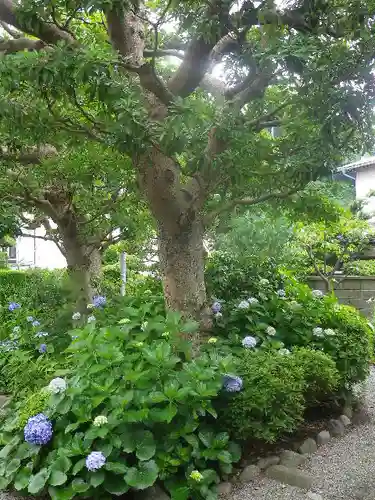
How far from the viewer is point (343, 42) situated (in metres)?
2.46

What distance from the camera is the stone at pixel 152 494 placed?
247 cm

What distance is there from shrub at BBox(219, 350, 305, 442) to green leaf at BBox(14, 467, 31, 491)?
107 centimetres

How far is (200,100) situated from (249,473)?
87.3 inches

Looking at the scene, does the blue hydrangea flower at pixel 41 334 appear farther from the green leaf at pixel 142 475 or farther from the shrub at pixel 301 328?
the green leaf at pixel 142 475

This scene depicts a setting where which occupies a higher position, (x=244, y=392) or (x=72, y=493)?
(x=244, y=392)

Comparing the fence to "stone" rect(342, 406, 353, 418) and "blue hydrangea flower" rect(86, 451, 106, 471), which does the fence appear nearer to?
"stone" rect(342, 406, 353, 418)

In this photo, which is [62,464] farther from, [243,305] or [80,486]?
[243,305]

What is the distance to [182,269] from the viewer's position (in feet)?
11.8

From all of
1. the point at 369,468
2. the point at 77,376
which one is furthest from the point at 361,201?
the point at 77,376

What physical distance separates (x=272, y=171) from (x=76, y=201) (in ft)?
8.53

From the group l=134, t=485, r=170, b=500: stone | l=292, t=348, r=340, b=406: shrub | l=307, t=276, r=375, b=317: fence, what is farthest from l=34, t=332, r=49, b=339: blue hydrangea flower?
l=307, t=276, r=375, b=317: fence

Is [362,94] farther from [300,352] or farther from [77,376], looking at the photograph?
[77,376]

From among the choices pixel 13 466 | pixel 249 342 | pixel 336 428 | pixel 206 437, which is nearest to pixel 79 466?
pixel 13 466

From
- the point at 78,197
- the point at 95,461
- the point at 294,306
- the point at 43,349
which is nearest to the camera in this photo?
the point at 95,461
